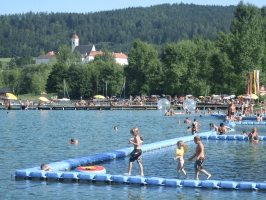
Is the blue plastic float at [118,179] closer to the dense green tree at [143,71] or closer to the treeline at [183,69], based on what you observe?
the treeline at [183,69]

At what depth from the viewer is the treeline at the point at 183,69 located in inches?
3152

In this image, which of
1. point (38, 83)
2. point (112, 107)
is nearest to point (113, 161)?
point (112, 107)

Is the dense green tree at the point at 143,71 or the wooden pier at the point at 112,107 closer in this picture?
the wooden pier at the point at 112,107

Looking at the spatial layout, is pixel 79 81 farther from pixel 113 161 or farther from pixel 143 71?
pixel 113 161

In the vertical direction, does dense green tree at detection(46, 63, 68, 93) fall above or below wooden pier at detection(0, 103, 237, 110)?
above

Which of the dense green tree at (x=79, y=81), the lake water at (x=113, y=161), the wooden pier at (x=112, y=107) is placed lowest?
the lake water at (x=113, y=161)

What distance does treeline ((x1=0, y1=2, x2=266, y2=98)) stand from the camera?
263 ft

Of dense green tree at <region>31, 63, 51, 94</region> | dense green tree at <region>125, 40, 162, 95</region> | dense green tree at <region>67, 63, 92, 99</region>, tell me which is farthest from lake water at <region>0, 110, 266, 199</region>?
dense green tree at <region>31, 63, 51, 94</region>

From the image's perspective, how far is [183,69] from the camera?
102062 mm

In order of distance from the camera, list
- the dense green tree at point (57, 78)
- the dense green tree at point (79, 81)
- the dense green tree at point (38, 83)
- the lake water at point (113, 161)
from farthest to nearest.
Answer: the dense green tree at point (38, 83) < the dense green tree at point (57, 78) < the dense green tree at point (79, 81) < the lake water at point (113, 161)

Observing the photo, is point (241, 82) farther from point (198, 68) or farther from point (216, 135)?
point (216, 135)

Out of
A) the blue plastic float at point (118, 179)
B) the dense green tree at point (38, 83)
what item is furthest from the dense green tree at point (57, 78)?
the blue plastic float at point (118, 179)

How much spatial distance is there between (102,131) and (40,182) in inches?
1032

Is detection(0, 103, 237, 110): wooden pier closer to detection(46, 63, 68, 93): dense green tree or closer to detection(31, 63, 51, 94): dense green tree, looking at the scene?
detection(46, 63, 68, 93): dense green tree
